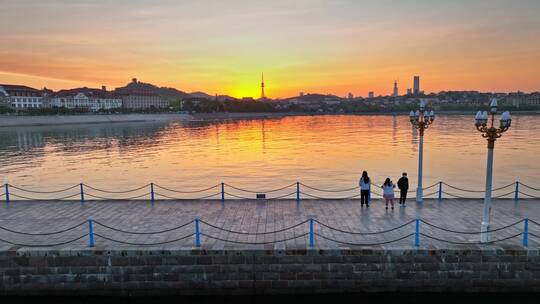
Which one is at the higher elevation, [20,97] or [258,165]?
[20,97]

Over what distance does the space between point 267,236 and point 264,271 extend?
1.34 meters

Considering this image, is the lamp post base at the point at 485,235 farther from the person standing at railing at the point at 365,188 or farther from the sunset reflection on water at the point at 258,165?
the sunset reflection on water at the point at 258,165

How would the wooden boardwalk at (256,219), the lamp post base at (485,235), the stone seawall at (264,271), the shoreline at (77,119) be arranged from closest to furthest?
1. the stone seawall at (264,271)
2. the lamp post base at (485,235)
3. the wooden boardwalk at (256,219)
4. the shoreline at (77,119)

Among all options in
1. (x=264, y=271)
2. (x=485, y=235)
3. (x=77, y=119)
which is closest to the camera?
(x=264, y=271)

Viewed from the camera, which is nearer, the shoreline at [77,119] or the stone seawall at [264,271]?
the stone seawall at [264,271]

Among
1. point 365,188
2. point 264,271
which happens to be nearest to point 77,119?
point 365,188

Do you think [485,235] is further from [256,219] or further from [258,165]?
[258,165]

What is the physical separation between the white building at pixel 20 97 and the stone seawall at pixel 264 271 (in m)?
182

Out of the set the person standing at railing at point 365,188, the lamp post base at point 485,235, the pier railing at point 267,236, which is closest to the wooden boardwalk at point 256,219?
the pier railing at point 267,236

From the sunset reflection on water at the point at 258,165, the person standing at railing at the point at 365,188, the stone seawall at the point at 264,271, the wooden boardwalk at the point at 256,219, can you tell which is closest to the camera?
the stone seawall at the point at 264,271

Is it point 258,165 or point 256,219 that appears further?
point 258,165

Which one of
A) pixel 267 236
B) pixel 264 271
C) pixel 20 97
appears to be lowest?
pixel 264 271

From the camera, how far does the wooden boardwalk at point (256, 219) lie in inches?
455

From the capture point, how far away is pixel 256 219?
13812 mm
